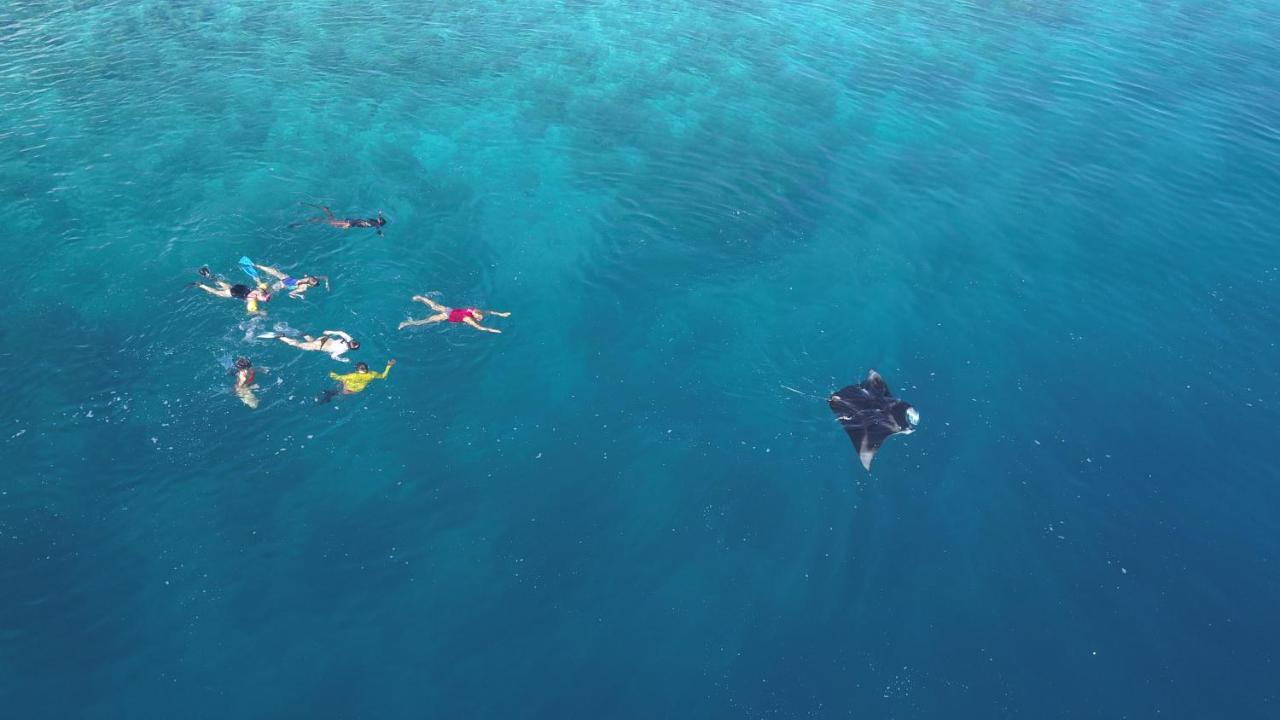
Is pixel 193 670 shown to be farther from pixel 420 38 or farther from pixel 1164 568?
pixel 420 38

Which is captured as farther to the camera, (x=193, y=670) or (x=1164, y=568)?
(x=1164, y=568)

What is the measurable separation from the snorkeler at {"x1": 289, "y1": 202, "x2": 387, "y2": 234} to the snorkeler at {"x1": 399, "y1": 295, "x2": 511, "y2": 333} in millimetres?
4990

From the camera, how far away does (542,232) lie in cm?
3016

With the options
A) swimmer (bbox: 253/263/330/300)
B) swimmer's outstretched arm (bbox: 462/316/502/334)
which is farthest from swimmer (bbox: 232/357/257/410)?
swimmer's outstretched arm (bbox: 462/316/502/334)

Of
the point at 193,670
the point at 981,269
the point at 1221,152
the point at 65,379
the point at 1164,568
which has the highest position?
the point at 1221,152

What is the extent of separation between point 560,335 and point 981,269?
19793 millimetres

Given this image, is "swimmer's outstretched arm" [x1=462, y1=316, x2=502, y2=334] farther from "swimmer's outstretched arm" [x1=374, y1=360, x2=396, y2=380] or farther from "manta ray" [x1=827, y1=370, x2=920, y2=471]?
"manta ray" [x1=827, y1=370, x2=920, y2=471]

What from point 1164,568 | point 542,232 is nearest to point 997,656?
point 1164,568

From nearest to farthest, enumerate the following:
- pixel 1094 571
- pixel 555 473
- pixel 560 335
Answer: pixel 1094 571 < pixel 555 473 < pixel 560 335

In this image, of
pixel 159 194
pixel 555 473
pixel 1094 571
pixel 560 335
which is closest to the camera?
pixel 1094 571

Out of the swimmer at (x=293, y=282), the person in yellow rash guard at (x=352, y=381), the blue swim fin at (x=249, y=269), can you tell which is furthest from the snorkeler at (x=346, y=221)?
the person in yellow rash guard at (x=352, y=381)

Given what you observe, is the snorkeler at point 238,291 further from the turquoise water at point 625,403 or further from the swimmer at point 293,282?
the swimmer at point 293,282

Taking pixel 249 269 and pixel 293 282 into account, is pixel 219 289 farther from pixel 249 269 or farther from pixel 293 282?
pixel 293 282

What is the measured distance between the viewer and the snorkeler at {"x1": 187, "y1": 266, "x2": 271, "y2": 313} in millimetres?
24141
